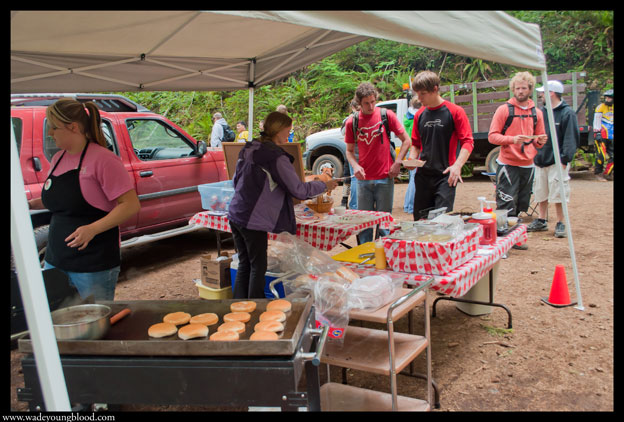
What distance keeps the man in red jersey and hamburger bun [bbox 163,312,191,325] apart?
255 cm

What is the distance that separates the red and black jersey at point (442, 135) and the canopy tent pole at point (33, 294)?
136 inches

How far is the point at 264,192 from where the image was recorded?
3.40 metres

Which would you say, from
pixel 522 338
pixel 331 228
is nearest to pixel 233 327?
pixel 331 228

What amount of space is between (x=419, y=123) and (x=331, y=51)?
127 centimetres

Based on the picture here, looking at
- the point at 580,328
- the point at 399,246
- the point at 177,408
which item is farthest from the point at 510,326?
the point at 177,408

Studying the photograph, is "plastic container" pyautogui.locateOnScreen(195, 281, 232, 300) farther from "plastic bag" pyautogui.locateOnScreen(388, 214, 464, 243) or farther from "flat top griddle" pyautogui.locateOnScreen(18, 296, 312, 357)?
"flat top griddle" pyautogui.locateOnScreen(18, 296, 312, 357)

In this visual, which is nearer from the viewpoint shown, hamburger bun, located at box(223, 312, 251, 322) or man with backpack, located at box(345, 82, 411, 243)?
hamburger bun, located at box(223, 312, 251, 322)

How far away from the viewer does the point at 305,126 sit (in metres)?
17.5

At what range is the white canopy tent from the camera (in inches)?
62.4

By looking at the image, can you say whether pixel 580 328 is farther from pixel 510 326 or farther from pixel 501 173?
pixel 501 173

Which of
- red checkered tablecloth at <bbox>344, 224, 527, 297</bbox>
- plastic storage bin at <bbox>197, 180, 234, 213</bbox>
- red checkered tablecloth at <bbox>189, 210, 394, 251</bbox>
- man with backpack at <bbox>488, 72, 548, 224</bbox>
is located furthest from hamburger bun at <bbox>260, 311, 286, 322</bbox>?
man with backpack at <bbox>488, 72, 548, 224</bbox>

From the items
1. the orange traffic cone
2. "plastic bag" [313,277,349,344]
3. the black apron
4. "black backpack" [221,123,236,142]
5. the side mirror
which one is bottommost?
the orange traffic cone

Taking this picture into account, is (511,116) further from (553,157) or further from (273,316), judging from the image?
(273,316)
